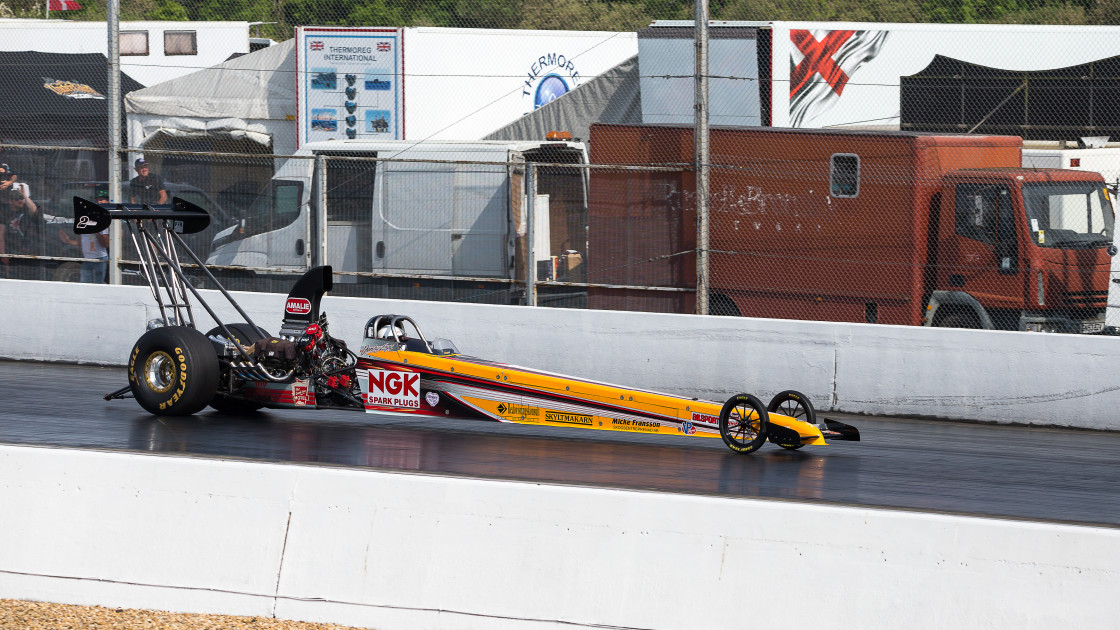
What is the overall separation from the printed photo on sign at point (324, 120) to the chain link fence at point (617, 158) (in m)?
0.04

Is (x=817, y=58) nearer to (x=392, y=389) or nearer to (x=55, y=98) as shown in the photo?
(x=392, y=389)

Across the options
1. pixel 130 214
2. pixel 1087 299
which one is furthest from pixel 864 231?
pixel 130 214

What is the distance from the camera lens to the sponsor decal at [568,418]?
30.3 ft

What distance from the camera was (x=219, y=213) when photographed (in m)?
16.8

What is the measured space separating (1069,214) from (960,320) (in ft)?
5.22

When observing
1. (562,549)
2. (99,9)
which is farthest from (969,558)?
(99,9)

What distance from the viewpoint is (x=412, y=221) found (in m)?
16.1

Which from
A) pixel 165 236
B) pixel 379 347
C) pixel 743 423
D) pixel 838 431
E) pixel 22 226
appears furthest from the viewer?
pixel 22 226

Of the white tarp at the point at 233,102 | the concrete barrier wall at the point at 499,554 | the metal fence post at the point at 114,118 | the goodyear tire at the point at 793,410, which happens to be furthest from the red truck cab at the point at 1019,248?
the white tarp at the point at 233,102

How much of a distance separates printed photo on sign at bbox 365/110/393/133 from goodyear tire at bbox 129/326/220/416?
1048 centimetres

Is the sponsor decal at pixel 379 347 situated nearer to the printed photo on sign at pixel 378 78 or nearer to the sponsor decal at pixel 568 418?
the sponsor decal at pixel 568 418

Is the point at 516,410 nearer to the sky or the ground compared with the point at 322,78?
nearer to the ground

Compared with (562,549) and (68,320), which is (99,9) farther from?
(562,549)

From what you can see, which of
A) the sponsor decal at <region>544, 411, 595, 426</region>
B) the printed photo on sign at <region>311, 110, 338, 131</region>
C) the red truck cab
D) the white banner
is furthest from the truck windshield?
the printed photo on sign at <region>311, 110, 338, 131</region>
